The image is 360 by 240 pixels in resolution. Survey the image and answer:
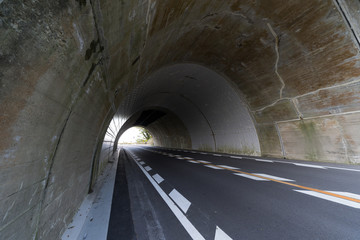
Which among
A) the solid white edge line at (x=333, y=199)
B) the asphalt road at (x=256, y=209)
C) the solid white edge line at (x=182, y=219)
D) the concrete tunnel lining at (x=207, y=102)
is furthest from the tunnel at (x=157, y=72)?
the solid white edge line at (x=333, y=199)

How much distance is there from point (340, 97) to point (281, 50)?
127 inches

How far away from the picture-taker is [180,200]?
11.7 ft

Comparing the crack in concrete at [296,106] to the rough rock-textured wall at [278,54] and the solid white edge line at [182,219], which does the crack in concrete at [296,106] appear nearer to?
the rough rock-textured wall at [278,54]

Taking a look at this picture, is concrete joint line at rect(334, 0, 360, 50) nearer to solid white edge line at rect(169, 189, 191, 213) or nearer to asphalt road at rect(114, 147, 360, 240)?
asphalt road at rect(114, 147, 360, 240)

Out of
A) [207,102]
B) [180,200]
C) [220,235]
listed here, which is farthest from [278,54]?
[220,235]

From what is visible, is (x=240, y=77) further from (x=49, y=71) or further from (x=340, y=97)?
(x=49, y=71)

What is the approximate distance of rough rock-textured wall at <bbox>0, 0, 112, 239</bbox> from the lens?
108cm

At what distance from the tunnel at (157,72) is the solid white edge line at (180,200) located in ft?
6.71

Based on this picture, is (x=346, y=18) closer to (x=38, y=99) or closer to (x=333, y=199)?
(x=333, y=199)

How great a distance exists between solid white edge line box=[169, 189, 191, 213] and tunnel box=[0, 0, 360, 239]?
2045mm

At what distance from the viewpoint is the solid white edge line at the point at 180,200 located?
3.18 meters

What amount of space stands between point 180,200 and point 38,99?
3282 mm

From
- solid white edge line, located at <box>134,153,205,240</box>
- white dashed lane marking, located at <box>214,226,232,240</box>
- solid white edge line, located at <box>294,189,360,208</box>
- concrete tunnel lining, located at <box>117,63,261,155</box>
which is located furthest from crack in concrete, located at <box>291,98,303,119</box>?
white dashed lane marking, located at <box>214,226,232,240</box>

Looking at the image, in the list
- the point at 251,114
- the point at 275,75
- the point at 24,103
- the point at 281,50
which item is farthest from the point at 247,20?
the point at 24,103
